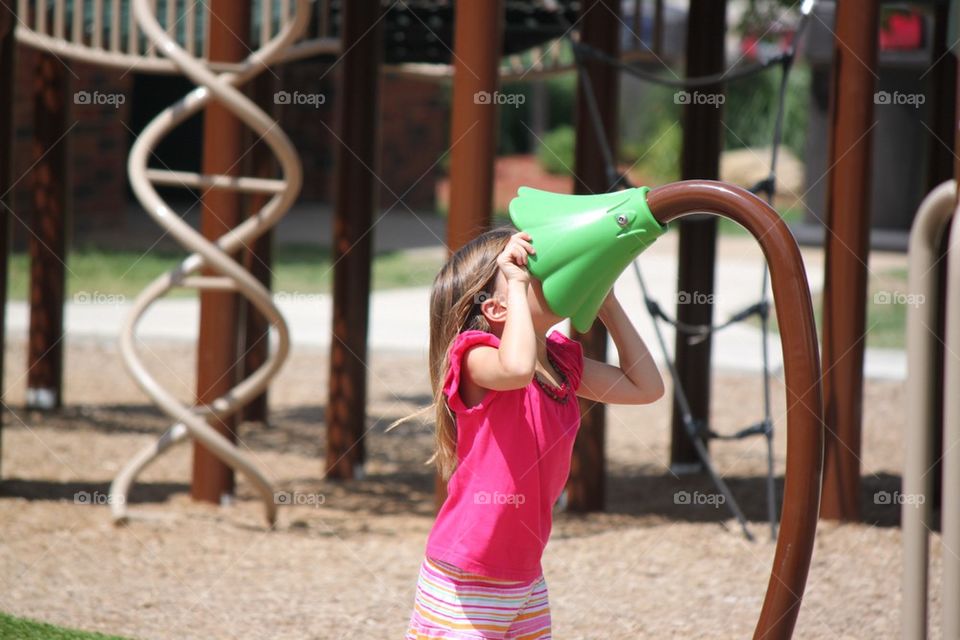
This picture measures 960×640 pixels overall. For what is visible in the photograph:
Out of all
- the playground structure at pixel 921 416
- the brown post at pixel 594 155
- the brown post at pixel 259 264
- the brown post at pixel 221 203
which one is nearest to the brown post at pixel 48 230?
the brown post at pixel 259 264

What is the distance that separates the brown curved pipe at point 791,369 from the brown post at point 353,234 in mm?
3810

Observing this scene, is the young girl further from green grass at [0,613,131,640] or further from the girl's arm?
green grass at [0,613,131,640]

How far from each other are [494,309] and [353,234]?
345 centimetres

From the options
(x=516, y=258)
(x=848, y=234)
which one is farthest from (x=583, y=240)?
(x=848, y=234)

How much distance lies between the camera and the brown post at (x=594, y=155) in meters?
5.25

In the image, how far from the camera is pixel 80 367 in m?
8.92

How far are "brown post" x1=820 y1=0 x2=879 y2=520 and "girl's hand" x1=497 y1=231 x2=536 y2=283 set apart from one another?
2833mm

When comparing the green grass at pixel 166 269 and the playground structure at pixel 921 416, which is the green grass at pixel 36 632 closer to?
the playground structure at pixel 921 416


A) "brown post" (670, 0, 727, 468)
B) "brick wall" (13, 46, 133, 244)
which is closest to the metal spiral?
"brown post" (670, 0, 727, 468)

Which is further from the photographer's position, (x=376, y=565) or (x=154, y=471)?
(x=154, y=471)

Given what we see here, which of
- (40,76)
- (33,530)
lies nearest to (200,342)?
(33,530)

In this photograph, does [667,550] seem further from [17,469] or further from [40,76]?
[40,76]

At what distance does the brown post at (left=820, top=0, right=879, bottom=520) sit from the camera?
4.96 metres

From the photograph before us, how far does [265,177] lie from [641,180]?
64.7 ft
